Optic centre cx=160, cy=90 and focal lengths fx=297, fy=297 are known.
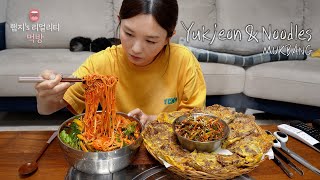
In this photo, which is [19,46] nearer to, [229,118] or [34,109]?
[34,109]

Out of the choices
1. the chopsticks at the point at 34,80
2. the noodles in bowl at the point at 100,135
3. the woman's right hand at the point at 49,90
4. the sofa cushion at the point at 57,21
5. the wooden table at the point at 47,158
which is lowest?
the wooden table at the point at 47,158

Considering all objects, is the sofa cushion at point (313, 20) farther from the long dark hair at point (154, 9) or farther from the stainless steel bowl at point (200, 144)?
the stainless steel bowl at point (200, 144)

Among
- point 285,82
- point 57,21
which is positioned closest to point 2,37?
point 57,21

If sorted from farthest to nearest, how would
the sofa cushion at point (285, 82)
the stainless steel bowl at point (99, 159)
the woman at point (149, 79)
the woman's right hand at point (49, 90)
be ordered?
the sofa cushion at point (285, 82) → the woman at point (149, 79) → the woman's right hand at point (49, 90) → the stainless steel bowl at point (99, 159)

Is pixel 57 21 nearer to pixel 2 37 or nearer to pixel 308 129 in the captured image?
pixel 2 37

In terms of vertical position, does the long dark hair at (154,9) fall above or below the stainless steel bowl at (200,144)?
above

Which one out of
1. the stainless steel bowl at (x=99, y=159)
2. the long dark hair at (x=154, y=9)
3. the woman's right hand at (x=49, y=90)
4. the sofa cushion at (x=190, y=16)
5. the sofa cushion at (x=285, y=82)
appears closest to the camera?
the stainless steel bowl at (x=99, y=159)

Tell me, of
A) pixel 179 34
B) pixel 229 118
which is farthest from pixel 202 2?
pixel 229 118

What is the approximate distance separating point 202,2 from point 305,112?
5.10 ft

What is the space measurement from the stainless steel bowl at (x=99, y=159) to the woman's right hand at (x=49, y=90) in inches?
8.6

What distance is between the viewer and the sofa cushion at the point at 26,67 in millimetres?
2438

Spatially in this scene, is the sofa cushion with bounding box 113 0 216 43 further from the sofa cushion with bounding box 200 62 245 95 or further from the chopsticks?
the chopsticks

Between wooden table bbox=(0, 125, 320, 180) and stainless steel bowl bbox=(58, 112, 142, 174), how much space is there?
0.31ft

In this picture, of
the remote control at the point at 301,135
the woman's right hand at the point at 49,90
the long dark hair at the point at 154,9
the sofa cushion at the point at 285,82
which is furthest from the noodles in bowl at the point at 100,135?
the sofa cushion at the point at 285,82
